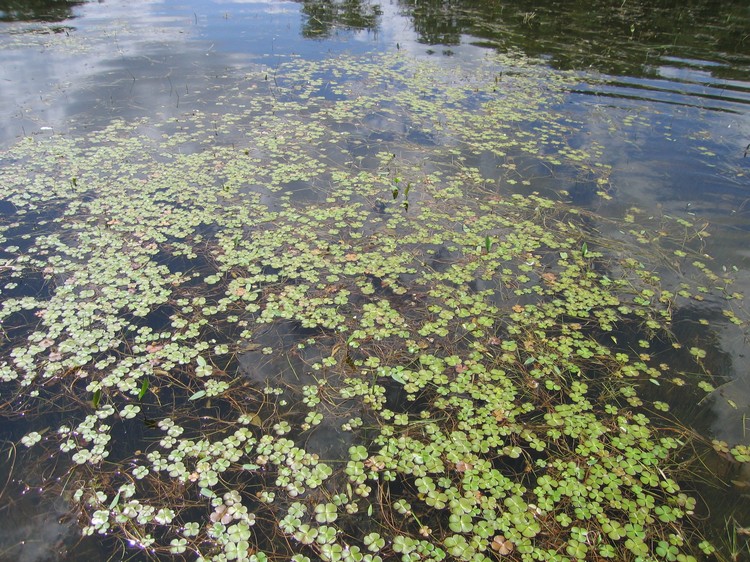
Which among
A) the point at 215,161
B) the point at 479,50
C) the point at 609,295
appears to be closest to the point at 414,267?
the point at 609,295

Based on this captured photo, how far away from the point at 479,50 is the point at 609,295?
21.9 ft

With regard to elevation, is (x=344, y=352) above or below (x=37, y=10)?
below

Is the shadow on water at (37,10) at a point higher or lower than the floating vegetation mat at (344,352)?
higher

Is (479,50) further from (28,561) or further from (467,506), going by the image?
(28,561)

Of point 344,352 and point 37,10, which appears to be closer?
point 344,352

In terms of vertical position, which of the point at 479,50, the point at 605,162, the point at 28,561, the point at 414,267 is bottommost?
the point at 28,561

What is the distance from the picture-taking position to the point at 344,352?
3.01 metres

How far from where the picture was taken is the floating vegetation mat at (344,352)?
2.20 m

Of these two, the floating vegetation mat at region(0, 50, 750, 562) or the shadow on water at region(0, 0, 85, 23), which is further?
the shadow on water at region(0, 0, 85, 23)

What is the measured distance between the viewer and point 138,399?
267cm

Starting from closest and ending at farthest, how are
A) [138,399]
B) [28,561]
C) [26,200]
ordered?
[28,561] → [138,399] → [26,200]

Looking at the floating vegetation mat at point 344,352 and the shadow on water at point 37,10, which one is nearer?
the floating vegetation mat at point 344,352

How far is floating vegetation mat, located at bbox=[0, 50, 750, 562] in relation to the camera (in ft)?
7.23

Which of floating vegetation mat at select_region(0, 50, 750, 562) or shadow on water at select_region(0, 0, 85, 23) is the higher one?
shadow on water at select_region(0, 0, 85, 23)
